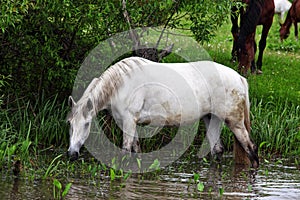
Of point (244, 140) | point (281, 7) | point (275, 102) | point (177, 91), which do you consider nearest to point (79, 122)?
point (177, 91)

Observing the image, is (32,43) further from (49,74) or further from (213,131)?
(213,131)

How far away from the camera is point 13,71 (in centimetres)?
1004

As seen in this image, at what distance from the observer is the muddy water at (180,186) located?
6801 mm

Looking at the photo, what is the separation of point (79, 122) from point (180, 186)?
4.59 feet

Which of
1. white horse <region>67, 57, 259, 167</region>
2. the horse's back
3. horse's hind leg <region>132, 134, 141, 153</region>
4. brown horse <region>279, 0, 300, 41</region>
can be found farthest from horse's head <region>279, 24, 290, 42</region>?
horse's hind leg <region>132, 134, 141, 153</region>

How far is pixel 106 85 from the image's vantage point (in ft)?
26.6

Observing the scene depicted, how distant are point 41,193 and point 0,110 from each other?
287 centimetres

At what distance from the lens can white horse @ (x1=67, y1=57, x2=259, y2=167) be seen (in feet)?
26.4

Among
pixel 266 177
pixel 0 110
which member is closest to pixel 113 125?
pixel 0 110

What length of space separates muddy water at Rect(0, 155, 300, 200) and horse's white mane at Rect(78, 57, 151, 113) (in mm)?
956

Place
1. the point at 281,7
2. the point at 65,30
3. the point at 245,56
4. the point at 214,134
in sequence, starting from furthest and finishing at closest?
the point at 281,7
the point at 245,56
the point at 65,30
the point at 214,134

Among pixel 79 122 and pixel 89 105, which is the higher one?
pixel 89 105

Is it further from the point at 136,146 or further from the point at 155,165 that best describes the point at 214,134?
the point at 155,165

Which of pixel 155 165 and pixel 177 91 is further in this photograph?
pixel 177 91
